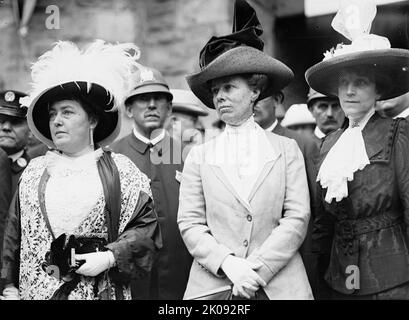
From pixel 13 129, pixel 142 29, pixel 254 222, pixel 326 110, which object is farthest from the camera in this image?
pixel 142 29

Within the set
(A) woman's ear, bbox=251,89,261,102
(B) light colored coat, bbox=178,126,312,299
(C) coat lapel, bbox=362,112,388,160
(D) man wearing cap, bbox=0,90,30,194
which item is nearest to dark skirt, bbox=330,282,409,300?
(B) light colored coat, bbox=178,126,312,299

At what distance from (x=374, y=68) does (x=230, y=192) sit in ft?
2.87

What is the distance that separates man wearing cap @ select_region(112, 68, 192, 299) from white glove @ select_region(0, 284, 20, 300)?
691mm

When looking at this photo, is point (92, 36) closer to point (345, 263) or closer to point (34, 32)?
point (34, 32)

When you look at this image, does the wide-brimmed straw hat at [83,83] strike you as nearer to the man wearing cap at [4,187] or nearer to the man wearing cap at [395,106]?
the man wearing cap at [4,187]

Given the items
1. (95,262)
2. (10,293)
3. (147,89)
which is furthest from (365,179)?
(10,293)

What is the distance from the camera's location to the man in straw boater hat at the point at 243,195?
2850 millimetres

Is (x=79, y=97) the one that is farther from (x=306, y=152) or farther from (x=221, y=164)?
(x=306, y=152)

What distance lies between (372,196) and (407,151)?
0.24 meters

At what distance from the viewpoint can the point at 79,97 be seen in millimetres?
3100

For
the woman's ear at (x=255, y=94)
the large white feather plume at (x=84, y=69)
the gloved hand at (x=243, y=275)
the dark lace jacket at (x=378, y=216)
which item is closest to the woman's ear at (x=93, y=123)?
the large white feather plume at (x=84, y=69)
